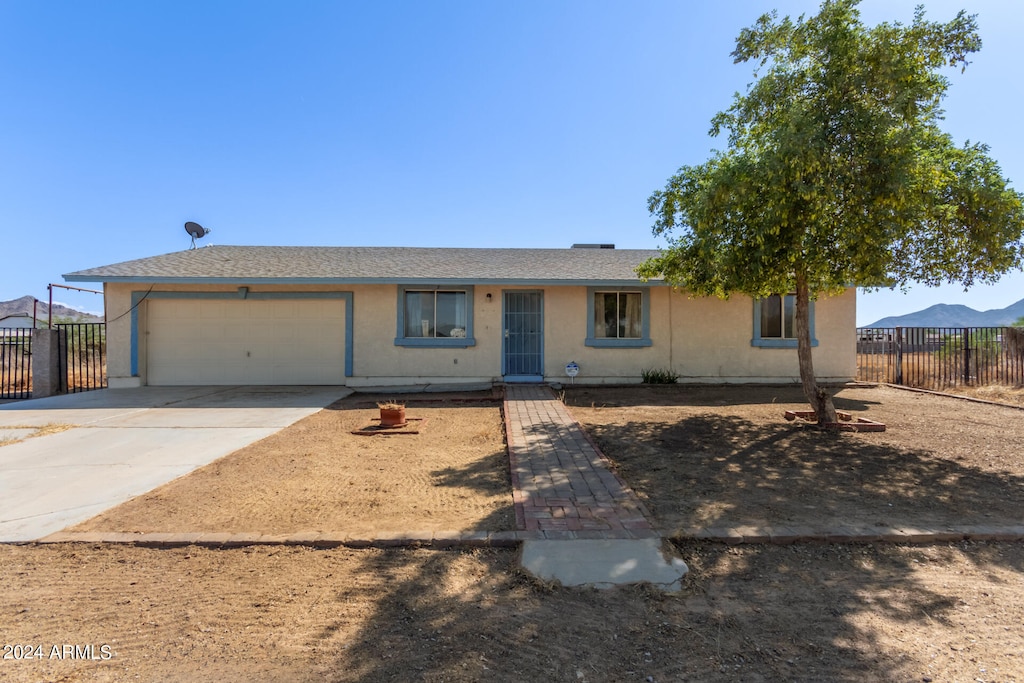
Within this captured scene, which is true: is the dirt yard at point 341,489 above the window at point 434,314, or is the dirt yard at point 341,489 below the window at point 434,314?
below

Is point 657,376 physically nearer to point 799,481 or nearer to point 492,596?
point 799,481

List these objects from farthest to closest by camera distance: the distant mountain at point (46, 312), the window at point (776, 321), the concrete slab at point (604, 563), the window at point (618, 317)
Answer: the distant mountain at point (46, 312), the window at point (776, 321), the window at point (618, 317), the concrete slab at point (604, 563)

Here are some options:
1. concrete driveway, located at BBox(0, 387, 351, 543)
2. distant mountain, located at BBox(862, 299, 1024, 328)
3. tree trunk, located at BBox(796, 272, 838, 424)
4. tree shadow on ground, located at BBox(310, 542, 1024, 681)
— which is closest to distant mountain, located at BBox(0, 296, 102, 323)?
concrete driveway, located at BBox(0, 387, 351, 543)

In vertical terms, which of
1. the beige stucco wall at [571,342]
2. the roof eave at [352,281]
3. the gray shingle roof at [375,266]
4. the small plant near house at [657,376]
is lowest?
the small plant near house at [657,376]

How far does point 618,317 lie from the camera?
510 inches

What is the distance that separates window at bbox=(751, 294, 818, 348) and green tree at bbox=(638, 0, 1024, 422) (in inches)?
219

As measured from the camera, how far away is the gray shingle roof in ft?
38.7

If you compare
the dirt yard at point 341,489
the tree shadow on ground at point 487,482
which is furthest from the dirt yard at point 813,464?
the dirt yard at point 341,489

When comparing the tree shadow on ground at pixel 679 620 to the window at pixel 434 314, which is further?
the window at pixel 434 314

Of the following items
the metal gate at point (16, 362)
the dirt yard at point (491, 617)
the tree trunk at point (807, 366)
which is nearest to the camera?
the dirt yard at point (491, 617)

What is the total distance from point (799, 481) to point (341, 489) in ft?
15.2

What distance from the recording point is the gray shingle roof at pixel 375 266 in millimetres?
11805

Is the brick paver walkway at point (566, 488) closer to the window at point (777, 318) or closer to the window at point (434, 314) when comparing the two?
the window at point (434, 314)

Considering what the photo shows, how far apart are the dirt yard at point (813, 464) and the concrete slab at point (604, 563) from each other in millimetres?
521
